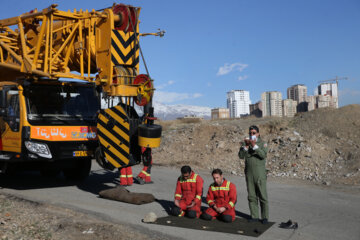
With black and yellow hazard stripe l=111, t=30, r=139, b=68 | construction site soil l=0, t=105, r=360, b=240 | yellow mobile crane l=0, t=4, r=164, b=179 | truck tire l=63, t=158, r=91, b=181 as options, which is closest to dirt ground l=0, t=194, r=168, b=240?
construction site soil l=0, t=105, r=360, b=240

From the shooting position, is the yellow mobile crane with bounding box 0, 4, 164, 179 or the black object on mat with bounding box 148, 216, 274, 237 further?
the yellow mobile crane with bounding box 0, 4, 164, 179

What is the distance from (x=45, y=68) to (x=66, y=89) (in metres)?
0.98

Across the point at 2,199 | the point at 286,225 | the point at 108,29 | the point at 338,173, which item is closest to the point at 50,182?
the point at 2,199

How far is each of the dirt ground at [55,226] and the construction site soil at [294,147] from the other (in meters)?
7.32

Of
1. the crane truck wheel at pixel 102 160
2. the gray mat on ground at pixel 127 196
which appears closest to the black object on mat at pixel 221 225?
the gray mat on ground at pixel 127 196

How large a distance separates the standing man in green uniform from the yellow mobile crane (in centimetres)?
225

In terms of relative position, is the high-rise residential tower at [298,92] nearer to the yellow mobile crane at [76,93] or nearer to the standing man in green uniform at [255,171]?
the yellow mobile crane at [76,93]

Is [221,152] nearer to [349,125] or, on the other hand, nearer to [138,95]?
[349,125]

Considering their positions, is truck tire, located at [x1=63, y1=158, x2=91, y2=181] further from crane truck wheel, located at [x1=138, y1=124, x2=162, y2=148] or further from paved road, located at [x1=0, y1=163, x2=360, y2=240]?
crane truck wheel, located at [x1=138, y1=124, x2=162, y2=148]

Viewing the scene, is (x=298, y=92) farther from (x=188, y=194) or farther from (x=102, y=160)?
(x=188, y=194)

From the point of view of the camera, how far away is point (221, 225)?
238 inches

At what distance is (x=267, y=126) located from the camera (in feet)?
60.4

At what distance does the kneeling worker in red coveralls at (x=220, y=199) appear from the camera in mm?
6352

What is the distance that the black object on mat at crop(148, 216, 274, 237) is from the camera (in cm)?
567
